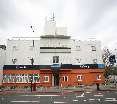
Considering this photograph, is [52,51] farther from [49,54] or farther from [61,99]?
[61,99]

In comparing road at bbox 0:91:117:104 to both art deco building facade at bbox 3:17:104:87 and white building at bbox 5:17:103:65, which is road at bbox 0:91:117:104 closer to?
art deco building facade at bbox 3:17:104:87

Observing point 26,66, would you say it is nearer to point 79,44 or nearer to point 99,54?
point 79,44

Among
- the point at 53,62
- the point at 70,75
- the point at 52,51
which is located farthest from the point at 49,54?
the point at 70,75

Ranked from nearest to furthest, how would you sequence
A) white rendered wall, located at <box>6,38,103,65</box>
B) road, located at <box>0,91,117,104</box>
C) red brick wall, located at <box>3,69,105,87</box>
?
road, located at <box>0,91,117,104</box>, red brick wall, located at <box>3,69,105,87</box>, white rendered wall, located at <box>6,38,103,65</box>

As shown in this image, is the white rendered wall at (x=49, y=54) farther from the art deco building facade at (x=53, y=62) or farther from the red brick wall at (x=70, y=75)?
the red brick wall at (x=70, y=75)

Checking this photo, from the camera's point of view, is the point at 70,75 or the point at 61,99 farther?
the point at 70,75

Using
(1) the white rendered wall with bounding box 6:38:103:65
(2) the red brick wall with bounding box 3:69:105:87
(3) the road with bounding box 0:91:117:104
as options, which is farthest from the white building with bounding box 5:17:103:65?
(3) the road with bounding box 0:91:117:104

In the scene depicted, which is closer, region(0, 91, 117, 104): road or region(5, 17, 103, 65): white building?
region(0, 91, 117, 104): road

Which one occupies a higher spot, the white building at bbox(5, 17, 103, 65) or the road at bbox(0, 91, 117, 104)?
the white building at bbox(5, 17, 103, 65)

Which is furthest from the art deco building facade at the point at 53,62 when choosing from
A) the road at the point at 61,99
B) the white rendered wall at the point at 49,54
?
the road at the point at 61,99

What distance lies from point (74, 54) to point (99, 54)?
576 cm

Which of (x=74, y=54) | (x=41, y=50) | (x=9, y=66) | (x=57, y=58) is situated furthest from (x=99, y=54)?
(x=9, y=66)

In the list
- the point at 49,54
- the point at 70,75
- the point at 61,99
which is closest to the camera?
the point at 61,99

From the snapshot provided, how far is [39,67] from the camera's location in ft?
175
